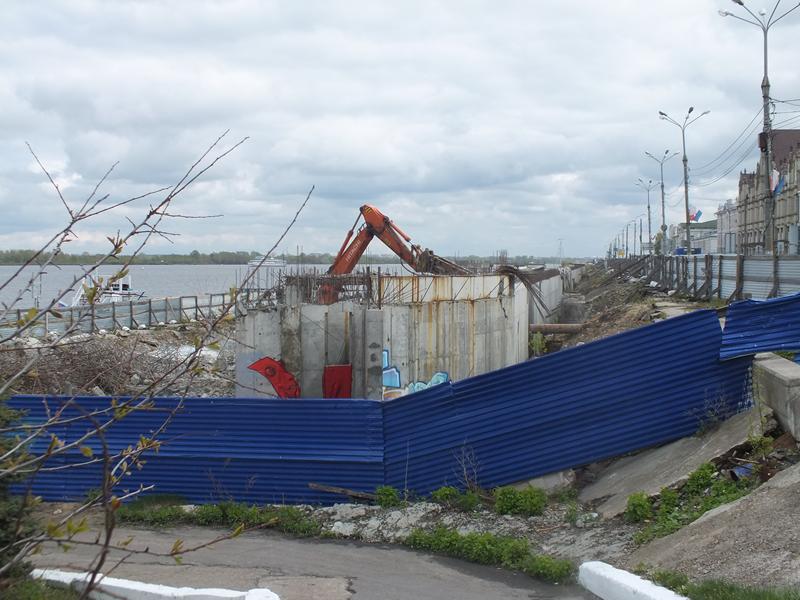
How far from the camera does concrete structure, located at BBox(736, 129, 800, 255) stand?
5968 cm

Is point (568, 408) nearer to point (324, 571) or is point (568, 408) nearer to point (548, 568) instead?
point (548, 568)

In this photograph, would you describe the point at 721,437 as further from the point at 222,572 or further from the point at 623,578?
the point at 222,572

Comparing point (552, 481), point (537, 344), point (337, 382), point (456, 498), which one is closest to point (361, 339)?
point (337, 382)

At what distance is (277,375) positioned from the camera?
16.7 metres

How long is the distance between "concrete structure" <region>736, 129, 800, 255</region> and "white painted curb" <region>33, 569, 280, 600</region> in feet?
161

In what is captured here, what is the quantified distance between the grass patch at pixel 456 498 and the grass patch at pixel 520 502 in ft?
1.00

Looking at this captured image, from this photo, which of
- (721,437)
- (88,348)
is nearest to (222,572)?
(721,437)

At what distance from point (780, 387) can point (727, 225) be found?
101320 mm

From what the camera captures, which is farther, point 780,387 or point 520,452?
point 520,452

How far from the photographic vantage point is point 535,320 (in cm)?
3462

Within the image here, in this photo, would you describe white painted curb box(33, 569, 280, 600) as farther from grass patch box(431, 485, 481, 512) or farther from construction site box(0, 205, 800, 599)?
grass patch box(431, 485, 481, 512)

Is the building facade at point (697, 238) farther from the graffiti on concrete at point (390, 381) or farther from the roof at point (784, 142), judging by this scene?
the graffiti on concrete at point (390, 381)

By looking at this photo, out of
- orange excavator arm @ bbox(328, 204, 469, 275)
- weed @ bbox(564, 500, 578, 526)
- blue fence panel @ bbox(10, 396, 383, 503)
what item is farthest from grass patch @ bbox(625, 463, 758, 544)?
orange excavator arm @ bbox(328, 204, 469, 275)

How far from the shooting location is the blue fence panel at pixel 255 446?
10945mm
